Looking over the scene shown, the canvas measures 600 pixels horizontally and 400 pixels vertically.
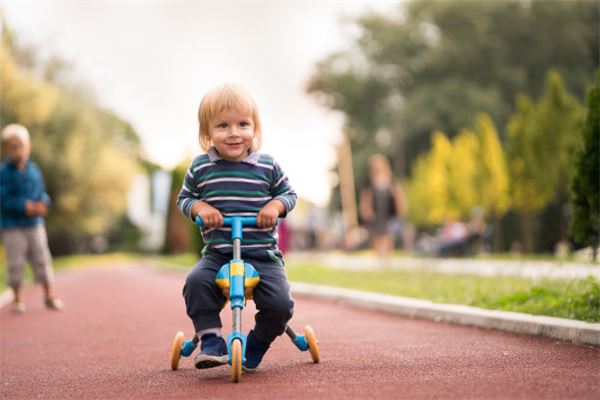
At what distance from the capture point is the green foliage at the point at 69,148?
33219 mm

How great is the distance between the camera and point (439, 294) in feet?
33.2

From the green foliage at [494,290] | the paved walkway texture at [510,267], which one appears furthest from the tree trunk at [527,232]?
the green foliage at [494,290]

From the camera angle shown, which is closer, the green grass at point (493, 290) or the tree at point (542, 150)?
the green grass at point (493, 290)

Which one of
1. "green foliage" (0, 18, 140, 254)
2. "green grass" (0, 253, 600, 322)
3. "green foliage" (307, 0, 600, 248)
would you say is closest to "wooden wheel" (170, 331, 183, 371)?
"green grass" (0, 253, 600, 322)

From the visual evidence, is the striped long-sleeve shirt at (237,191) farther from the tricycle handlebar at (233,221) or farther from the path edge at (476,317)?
the path edge at (476,317)

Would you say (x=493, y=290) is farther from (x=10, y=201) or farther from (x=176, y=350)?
(x=10, y=201)

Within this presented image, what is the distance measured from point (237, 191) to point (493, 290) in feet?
16.3

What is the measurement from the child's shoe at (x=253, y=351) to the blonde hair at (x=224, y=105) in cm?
113

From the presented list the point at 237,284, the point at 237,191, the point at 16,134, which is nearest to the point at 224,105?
the point at 237,191

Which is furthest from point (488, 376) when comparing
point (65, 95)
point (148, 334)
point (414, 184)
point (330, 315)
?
point (414, 184)

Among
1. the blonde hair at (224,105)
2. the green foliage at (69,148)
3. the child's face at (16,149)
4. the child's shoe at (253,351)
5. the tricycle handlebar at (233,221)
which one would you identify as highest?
the green foliage at (69,148)

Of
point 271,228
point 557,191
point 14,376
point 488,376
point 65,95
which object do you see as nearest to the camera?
point 488,376

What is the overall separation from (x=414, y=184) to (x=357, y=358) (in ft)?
138

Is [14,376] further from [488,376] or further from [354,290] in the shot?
[354,290]
